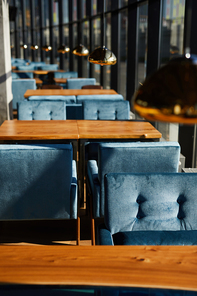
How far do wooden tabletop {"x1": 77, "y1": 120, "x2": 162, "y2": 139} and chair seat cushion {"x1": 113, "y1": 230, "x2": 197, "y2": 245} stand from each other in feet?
5.14

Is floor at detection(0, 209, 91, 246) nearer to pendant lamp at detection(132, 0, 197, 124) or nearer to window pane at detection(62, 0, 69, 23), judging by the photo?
pendant lamp at detection(132, 0, 197, 124)

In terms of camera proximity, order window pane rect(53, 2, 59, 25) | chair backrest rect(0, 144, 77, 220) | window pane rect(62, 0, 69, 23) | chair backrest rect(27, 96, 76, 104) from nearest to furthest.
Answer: chair backrest rect(0, 144, 77, 220) < chair backrest rect(27, 96, 76, 104) < window pane rect(62, 0, 69, 23) < window pane rect(53, 2, 59, 25)

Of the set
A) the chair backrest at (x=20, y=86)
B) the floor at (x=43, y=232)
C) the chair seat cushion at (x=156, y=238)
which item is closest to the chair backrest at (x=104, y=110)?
the floor at (x=43, y=232)

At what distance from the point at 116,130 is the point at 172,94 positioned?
2715mm

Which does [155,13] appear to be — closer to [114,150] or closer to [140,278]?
[114,150]

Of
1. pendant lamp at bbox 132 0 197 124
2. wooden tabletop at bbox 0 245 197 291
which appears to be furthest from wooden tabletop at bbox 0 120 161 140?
pendant lamp at bbox 132 0 197 124

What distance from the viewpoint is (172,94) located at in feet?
2.80

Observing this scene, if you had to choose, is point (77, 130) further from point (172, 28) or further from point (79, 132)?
point (172, 28)

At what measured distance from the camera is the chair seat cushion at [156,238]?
74.0 inches

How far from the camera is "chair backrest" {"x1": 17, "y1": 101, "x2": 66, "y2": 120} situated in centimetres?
455

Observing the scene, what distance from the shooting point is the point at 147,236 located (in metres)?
1.91

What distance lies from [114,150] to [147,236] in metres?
0.87

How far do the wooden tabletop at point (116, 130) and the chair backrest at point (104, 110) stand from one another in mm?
658

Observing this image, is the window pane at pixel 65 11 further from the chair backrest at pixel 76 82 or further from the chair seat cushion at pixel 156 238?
the chair seat cushion at pixel 156 238
